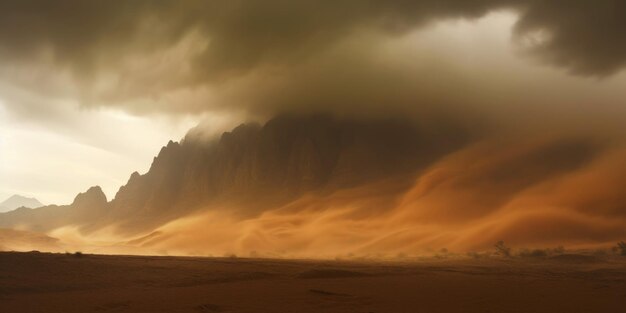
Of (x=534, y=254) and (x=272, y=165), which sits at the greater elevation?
(x=272, y=165)

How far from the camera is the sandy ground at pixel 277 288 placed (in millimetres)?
13570

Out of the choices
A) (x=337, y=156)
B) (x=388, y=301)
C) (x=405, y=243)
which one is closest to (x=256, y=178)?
(x=337, y=156)

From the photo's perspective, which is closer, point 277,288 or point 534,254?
point 277,288

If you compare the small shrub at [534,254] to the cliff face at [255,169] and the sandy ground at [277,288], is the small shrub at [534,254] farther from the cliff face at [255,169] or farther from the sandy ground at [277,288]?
the cliff face at [255,169]

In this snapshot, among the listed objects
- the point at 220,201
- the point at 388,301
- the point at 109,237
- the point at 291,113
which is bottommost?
the point at 388,301

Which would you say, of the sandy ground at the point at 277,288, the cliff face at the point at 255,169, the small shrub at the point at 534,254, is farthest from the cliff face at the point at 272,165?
the sandy ground at the point at 277,288

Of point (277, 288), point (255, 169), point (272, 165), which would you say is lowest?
point (277, 288)

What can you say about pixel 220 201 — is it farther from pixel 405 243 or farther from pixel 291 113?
pixel 405 243

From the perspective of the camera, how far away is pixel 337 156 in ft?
327

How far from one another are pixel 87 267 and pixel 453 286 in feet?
53.4

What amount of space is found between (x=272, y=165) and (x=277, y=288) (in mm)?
85295

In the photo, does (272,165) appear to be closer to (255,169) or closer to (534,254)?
(255,169)

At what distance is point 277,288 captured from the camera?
17.2 metres

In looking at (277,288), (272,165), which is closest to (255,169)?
(272,165)
